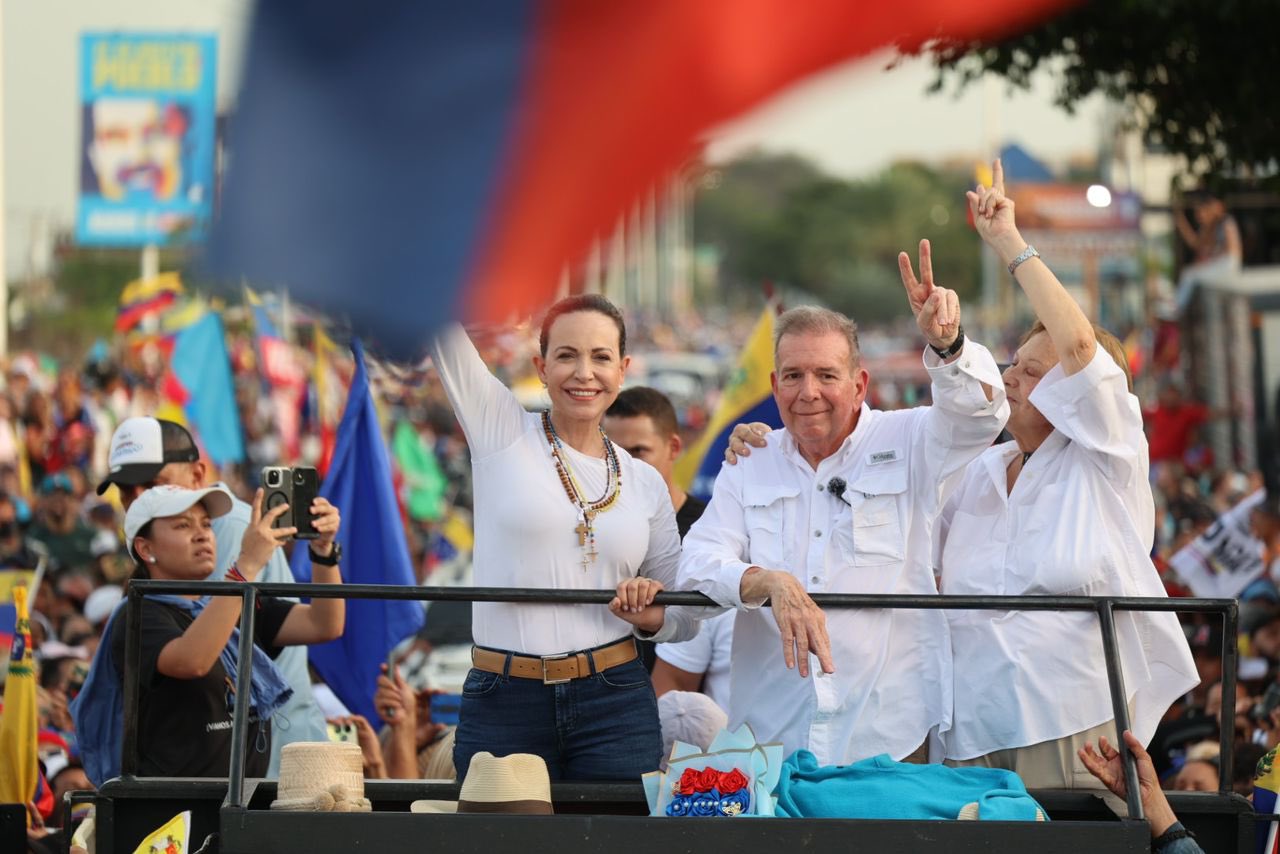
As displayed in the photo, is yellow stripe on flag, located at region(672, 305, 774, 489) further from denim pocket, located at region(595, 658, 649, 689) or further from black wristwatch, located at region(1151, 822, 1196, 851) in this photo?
black wristwatch, located at region(1151, 822, 1196, 851)

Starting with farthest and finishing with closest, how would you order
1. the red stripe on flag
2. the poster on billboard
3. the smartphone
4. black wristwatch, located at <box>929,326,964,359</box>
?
1. the poster on billboard
2. the smartphone
3. black wristwatch, located at <box>929,326,964,359</box>
4. the red stripe on flag

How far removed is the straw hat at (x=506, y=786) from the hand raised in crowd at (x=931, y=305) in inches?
56.7

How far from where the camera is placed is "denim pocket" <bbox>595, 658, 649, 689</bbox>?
173 inches

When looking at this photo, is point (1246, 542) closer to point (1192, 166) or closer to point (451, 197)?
point (1192, 166)

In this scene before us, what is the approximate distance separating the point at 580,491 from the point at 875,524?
0.79 m

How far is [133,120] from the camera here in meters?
24.3

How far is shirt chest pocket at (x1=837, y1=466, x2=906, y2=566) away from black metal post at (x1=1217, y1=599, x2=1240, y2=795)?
837 millimetres

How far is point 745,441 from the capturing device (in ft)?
15.8

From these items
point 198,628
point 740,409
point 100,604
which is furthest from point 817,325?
point 100,604

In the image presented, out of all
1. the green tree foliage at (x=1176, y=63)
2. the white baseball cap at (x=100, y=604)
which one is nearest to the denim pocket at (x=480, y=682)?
the green tree foliage at (x=1176, y=63)

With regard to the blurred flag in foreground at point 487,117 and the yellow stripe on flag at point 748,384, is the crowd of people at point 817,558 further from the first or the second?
the yellow stripe on flag at point 748,384

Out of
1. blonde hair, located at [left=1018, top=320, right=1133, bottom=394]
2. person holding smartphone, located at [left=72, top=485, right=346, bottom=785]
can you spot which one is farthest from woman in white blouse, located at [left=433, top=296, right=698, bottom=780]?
blonde hair, located at [left=1018, top=320, right=1133, bottom=394]

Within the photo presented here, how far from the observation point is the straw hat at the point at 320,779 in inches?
157

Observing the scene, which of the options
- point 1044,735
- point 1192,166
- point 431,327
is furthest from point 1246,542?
point 431,327
